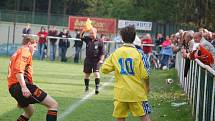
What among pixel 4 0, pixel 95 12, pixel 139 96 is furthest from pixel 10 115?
pixel 4 0

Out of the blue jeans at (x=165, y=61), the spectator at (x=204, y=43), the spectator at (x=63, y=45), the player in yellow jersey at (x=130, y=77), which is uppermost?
the spectator at (x=204, y=43)

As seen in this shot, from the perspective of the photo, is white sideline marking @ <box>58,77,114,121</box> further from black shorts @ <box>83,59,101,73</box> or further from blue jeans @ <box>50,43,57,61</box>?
blue jeans @ <box>50,43,57,61</box>

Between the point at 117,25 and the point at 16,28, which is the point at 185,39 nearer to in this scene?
the point at 117,25

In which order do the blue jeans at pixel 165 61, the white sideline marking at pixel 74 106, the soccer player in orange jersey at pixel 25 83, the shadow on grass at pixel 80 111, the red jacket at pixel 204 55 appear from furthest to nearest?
the blue jeans at pixel 165 61, the white sideline marking at pixel 74 106, the shadow on grass at pixel 80 111, the red jacket at pixel 204 55, the soccer player in orange jersey at pixel 25 83

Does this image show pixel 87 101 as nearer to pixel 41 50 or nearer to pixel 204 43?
pixel 204 43

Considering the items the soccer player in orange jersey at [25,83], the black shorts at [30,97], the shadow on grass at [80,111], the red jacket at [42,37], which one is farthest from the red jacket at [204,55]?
the red jacket at [42,37]

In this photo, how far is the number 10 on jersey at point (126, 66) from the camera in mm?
8734

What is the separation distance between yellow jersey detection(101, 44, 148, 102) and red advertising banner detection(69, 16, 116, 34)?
32.7 m

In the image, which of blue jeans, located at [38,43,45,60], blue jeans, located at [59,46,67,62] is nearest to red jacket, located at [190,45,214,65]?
blue jeans, located at [59,46,67,62]

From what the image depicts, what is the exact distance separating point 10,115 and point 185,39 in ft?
15.1

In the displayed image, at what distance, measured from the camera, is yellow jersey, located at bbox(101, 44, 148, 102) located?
28.6 feet

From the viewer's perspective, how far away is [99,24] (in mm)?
41562

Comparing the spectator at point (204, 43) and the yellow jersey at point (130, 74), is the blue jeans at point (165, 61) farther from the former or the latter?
the yellow jersey at point (130, 74)

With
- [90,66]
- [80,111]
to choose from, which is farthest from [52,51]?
[80,111]
